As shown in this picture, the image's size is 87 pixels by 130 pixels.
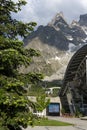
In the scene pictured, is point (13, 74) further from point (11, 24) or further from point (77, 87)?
point (77, 87)

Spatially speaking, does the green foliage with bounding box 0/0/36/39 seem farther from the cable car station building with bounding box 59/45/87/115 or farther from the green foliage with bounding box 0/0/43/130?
the cable car station building with bounding box 59/45/87/115

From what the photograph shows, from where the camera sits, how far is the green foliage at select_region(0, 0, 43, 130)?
14891 millimetres

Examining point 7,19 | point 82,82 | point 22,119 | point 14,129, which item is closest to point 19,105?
point 22,119

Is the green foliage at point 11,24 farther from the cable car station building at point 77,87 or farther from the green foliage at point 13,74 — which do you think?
the cable car station building at point 77,87

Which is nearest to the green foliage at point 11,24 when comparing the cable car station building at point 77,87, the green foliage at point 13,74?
the green foliage at point 13,74

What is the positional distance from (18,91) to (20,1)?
3801 millimetres

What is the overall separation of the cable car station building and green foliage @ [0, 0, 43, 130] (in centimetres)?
7347

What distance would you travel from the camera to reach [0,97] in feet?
48.0

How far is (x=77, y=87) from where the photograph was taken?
306ft

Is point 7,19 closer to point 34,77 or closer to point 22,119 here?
point 34,77

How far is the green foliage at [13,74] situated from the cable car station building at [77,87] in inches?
2893

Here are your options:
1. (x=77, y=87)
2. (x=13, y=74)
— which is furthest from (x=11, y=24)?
(x=77, y=87)

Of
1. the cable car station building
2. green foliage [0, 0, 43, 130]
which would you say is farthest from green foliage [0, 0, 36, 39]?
the cable car station building

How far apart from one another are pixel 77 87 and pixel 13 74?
7721 cm
